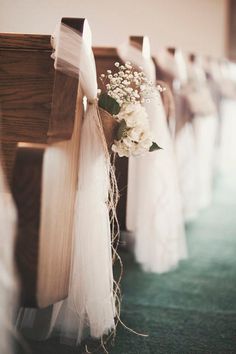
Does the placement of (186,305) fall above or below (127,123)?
below

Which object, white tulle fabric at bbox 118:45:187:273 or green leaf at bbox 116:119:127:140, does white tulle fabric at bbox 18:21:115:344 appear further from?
white tulle fabric at bbox 118:45:187:273

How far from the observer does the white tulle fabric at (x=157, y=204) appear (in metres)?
3.02

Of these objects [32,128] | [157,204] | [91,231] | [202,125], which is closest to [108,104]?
[32,128]

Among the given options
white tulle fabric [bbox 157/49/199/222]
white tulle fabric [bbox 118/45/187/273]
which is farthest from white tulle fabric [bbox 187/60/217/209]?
white tulle fabric [bbox 118/45/187/273]

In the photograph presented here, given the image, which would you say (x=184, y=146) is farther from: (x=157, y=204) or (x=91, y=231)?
(x=91, y=231)

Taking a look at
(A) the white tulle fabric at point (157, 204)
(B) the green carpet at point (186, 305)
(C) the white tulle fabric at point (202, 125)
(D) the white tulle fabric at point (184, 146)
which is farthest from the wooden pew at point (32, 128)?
(C) the white tulle fabric at point (202, 125)

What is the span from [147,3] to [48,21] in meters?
2.86

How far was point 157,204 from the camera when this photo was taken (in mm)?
3086

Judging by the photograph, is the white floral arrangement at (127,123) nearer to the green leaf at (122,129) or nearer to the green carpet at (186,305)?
the green leaf at (122,129)

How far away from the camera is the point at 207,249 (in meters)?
3.78

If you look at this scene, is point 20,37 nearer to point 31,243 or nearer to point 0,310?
point 31,243

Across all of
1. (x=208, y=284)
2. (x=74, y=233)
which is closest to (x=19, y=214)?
(x=74, y=233)

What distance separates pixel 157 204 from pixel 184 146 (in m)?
1.32

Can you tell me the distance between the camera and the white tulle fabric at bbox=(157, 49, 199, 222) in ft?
12.5
